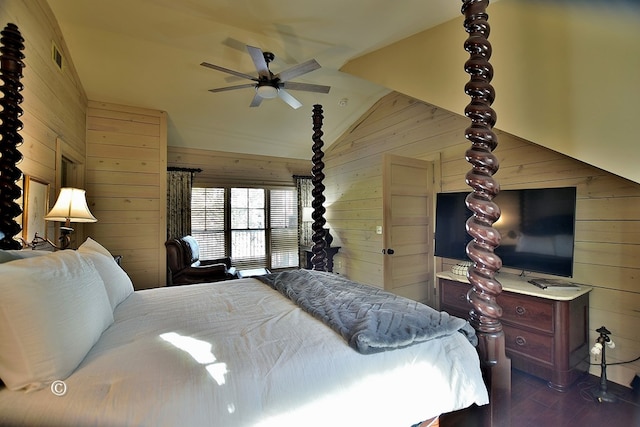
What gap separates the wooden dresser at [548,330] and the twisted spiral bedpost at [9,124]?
11.1ft

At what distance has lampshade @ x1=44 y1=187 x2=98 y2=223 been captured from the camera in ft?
6.91

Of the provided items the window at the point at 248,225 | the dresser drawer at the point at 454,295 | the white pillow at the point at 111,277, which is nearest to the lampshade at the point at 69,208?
the white pillow at the point at 111,277

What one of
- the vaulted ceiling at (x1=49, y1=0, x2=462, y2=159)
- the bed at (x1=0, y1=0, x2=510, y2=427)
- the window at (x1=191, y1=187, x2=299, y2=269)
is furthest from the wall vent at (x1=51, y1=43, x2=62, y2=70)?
the window at (x1=191, y1=187, x2=299, y2=269)

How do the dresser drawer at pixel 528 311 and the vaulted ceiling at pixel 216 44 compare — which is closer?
the dresser drawer at pixel 528 311

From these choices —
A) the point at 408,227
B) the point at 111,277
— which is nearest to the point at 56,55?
the point at 111,277

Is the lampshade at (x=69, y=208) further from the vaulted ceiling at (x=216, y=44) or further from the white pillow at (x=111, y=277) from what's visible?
the vaulted ceiling at (x=216, y=44)

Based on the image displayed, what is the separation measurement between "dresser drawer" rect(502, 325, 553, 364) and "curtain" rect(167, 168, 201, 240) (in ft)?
14.9

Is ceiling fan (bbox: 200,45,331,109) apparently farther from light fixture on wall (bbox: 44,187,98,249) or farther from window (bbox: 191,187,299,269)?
window (bbox: 191,187,299,269)

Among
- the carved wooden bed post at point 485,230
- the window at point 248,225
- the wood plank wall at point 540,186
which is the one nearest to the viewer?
the carved wooden bed post at point 485,230

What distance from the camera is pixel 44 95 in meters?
2.31

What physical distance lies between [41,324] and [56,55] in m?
2.95

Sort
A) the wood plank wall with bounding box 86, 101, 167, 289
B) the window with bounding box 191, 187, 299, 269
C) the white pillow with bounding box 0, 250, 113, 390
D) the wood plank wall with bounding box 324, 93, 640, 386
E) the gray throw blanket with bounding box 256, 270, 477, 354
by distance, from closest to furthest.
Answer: the white pillow with bounding box 0, 250, 113, 390 → the gray throw blanket with bounding box 256, 270, 477, 354 → the wood plank wall with bounding box 324, 93, 640, 386 → the wood plank wall with bounding box 86, 101, 167, 289 → the window with bounding box 191, 187, 299, 269

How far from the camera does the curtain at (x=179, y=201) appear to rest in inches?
181

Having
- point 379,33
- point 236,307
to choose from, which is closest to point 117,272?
point 236,307
